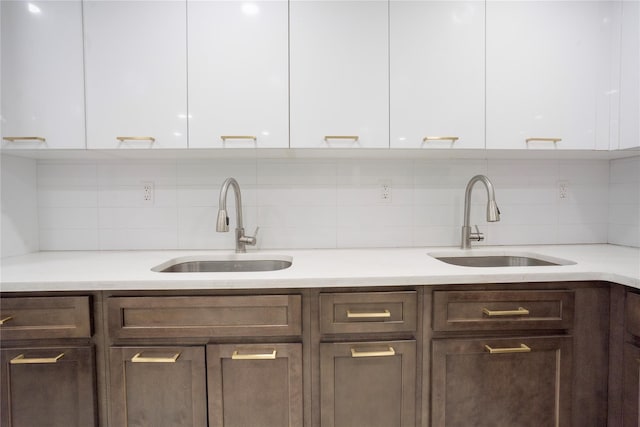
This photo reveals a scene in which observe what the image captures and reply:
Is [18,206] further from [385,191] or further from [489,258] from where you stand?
[489,258]

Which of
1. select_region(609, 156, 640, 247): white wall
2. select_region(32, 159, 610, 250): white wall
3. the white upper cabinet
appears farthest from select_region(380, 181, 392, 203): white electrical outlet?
select_region(609, 156, 640, 247): white wall

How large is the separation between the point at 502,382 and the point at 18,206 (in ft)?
7.54

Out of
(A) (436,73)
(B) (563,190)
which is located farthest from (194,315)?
(B) (563,190)

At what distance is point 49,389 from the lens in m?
0.99

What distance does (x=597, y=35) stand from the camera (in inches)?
51.4

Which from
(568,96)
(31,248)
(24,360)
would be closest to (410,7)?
(568,96)

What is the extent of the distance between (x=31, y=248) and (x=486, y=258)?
2.42m

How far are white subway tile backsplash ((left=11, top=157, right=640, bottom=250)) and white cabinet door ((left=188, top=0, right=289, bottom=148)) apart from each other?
350mm

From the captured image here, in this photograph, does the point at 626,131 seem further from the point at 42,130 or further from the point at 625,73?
the point at 42,130

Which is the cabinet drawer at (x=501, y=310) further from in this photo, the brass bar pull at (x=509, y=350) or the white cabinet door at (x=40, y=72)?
the white cabinet door at (x=40, y=72)

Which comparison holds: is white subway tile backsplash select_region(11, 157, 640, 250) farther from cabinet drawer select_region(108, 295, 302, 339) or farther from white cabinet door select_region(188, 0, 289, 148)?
cabinet drawer select_region(108, 295, 302, 339)

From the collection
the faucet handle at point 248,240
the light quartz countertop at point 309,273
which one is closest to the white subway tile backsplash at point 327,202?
the faucet handle at point 248,240

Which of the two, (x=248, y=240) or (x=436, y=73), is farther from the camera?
(x=248, y=240)

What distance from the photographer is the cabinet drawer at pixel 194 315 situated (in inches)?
38.7
